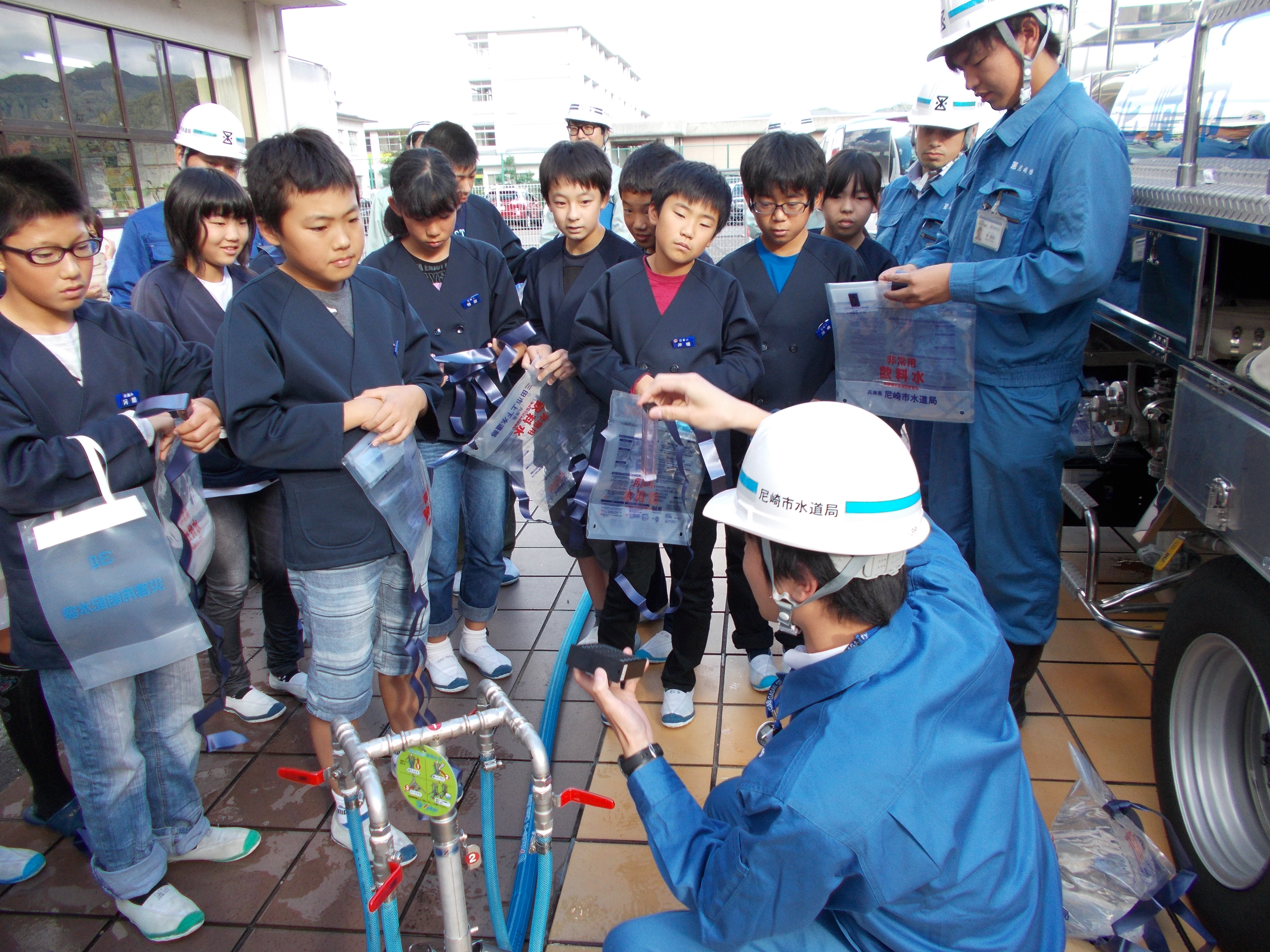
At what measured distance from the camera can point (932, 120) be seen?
457 centimetres

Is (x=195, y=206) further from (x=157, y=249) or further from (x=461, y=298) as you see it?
(x=157, y=249)

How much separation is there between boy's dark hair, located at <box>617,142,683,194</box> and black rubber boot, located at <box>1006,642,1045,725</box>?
2.06m

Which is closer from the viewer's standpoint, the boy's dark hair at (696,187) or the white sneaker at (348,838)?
the white sneaker at (348,838)

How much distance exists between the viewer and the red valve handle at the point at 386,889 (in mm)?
1279

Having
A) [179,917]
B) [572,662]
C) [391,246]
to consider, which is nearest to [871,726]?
[572,662]

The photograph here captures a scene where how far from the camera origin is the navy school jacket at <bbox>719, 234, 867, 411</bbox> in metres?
2.86

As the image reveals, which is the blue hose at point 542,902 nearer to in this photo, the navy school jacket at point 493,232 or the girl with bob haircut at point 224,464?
the girl with bob haircut at point 224,464

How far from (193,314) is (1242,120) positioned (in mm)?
3324

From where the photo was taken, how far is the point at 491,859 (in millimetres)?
1644

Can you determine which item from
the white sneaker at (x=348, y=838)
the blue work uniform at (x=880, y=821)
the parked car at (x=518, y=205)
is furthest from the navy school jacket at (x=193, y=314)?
the parked car at (x=518, y=205)

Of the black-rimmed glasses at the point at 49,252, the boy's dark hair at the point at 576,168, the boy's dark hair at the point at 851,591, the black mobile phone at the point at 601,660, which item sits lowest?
the black mobile phone at the point at 601,660

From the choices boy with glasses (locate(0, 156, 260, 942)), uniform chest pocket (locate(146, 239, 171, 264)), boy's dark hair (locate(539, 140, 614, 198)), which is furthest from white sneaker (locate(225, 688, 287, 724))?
boy's dark hair (locate(539, 140, 614, 198))

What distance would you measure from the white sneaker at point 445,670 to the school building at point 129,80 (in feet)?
18.7

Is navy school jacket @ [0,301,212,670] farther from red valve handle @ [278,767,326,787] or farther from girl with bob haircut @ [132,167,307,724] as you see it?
red valve handle @ [278,767,326,787]
